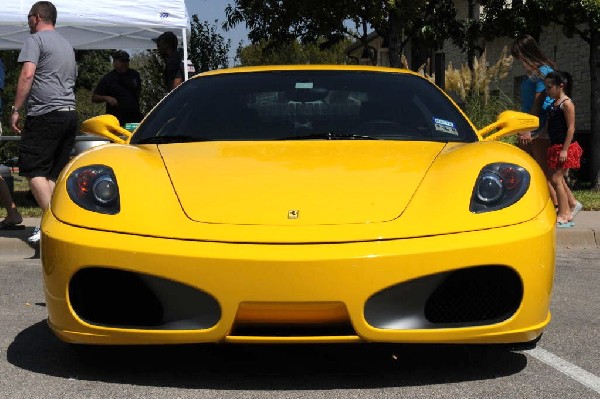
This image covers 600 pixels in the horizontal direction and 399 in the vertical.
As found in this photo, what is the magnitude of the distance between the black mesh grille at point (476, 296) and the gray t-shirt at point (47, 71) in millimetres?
4847

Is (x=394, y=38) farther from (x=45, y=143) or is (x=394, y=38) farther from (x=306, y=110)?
(x=306, y=110)

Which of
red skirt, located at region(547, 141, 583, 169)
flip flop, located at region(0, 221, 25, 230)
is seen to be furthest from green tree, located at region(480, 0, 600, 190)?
flip flop, located at region(0, 221, 25, 230)

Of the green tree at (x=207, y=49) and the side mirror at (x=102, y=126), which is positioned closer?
the side mirror at (x=102, y=126)

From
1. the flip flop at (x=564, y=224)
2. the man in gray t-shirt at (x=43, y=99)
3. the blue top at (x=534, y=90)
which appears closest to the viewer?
the man in gray t-shirt at (x=43, y=99)

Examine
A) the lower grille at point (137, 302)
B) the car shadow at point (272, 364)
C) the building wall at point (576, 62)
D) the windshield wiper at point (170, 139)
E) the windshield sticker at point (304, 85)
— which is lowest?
the building wall at point (576, 62)

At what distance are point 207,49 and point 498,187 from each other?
28593 millimetres

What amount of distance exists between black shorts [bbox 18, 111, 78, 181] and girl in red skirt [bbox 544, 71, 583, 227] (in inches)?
162

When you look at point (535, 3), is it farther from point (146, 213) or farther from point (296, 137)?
point (146, 213)

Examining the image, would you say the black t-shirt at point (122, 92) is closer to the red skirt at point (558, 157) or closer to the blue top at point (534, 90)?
the blue top at point (534, 90)

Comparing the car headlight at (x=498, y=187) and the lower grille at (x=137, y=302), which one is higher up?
the car headlight at (x=498, y=187)

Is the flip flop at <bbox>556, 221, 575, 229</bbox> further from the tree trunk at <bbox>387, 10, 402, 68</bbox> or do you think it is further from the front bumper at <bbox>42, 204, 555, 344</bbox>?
the tree trunk at <bbox>387, 10, 402, 68</bbox>

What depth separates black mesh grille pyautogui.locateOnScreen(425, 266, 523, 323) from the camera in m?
3.51

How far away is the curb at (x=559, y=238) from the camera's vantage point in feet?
26.3

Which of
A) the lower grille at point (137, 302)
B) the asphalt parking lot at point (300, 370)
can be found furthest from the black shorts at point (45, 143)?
the lower grille at point (137, 302)
